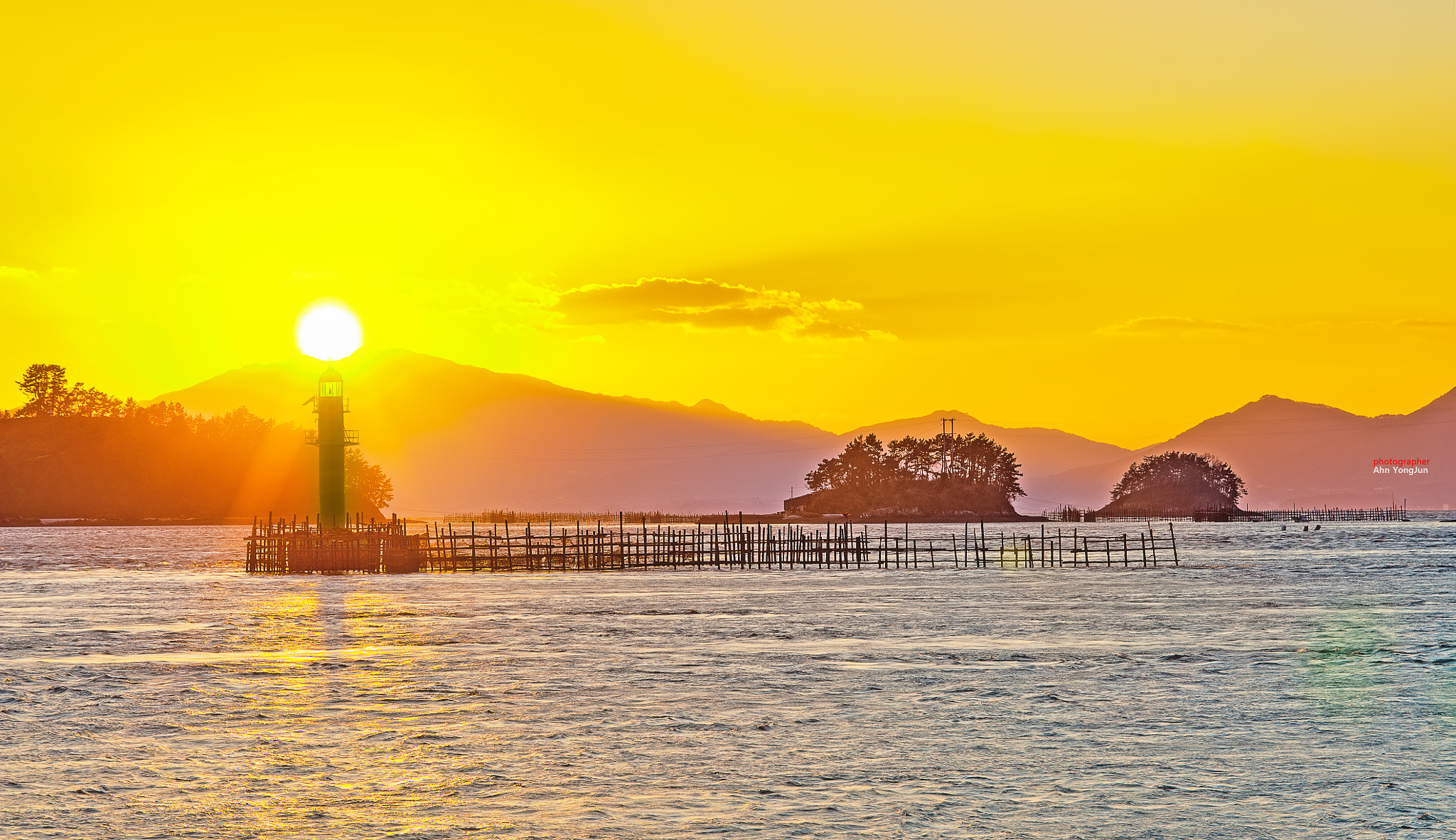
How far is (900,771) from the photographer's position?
1602 cm

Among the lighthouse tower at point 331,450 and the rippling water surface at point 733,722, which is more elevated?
the lighthouse tower at point 331,450

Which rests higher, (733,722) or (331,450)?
(331,450)

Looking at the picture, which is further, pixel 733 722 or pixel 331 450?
pixel 331 450

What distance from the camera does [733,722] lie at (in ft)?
64.7

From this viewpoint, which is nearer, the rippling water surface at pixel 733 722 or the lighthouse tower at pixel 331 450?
the rippling water surface at pixel 733 722

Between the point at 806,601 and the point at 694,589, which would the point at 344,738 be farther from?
the point at 694,589

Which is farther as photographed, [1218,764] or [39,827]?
[1218,764]

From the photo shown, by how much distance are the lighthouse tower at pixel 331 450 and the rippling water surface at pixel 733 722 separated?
3996 cm

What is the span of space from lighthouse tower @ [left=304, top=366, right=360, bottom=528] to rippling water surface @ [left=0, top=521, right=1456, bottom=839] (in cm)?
3996

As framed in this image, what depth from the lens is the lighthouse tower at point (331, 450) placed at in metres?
83.6

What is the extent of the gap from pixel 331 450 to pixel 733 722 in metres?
68.5

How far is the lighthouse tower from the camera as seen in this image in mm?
83625

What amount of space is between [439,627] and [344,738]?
18398mm

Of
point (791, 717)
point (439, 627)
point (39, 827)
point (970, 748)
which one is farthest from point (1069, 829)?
point (439, 627)
